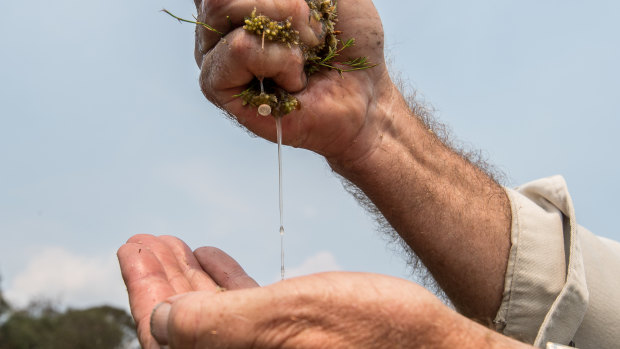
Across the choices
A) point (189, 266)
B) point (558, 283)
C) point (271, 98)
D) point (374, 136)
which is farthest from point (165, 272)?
point (558, 283)

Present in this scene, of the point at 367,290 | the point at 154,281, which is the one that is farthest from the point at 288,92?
the point at 367,290

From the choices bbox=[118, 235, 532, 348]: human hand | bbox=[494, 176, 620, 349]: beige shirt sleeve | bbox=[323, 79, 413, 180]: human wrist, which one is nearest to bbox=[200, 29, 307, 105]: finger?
bbox=[323, 79, 413, 180]: human wrist

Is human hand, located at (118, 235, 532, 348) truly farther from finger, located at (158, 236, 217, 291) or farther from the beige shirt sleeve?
the beige shirt sleeve

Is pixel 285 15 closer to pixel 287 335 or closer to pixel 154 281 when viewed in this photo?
pixel 154 281

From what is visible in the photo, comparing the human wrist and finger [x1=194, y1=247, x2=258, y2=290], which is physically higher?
the human wrist

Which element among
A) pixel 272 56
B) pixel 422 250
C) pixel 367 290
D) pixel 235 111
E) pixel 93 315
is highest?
pixel 272 56

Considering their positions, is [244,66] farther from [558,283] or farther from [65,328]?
[65,328]

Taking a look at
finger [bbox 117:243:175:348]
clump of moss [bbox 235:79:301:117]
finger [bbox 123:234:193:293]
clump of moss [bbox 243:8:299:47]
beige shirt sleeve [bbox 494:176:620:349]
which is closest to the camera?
finger [bbox 117:243:175:348]
